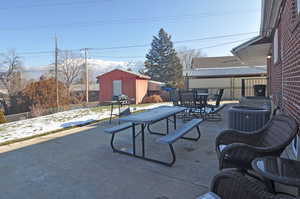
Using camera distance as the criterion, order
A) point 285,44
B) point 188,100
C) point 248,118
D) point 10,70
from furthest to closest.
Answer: point 10,70 → point 188,100 → point 248,118 → point 285,44

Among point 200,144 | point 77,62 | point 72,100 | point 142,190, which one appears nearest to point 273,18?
point 200,144

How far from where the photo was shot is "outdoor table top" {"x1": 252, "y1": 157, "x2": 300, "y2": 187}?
3.94ft

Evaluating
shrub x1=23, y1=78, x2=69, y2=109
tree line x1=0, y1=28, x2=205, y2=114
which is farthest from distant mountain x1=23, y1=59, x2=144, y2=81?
shrub x1=23, y1=78, x2=69, y2=109

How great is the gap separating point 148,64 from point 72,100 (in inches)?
656

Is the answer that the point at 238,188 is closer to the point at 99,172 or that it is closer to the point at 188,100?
the point at 99,172

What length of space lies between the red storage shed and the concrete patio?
14.4 m

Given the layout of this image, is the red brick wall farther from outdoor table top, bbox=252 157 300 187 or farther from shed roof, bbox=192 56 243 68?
shed roof, bbox=192 56 243 68

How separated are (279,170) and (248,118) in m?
2.52

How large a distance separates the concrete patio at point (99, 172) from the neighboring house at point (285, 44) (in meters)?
1.39

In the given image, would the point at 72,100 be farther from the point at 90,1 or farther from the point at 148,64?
the point at 148,64

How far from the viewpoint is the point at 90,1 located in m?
15.2

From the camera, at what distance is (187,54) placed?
125 ft

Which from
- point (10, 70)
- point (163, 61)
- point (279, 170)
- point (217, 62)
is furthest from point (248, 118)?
point (10, 70)

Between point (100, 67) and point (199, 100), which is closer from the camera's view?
A: point (199, 100)
